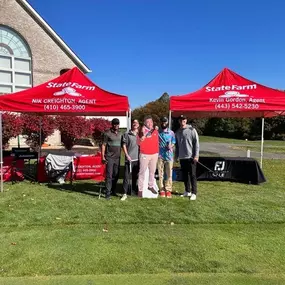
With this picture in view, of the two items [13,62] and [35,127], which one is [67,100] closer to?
[35,127]

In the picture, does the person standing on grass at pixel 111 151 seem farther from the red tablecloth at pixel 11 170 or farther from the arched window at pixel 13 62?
the arched window at pixel 13 62

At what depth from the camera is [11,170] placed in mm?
9641

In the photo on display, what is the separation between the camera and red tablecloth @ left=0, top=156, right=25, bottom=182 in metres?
9.62

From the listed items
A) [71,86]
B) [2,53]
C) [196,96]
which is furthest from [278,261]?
[2,53]

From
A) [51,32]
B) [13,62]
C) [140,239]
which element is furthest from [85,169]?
[51,32]

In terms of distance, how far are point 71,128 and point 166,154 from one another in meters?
13.5

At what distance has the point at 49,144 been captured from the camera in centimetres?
2434

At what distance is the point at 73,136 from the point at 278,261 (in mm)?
17591

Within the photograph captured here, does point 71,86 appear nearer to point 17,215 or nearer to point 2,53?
point 17,215

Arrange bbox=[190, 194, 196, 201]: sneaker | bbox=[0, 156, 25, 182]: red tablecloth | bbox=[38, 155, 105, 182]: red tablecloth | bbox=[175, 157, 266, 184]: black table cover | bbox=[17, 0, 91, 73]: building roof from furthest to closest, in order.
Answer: bbox=[17, 0, 91, 73]: building roof < bbox=[175, 157, 266, 184]: black table cover < bbox=[38, 155, 105, 182]: red tablecloth < bbox=[0, 156, 25, 182]: red tablecloth < bbox=[190, 194, 196, 201]: sneaker

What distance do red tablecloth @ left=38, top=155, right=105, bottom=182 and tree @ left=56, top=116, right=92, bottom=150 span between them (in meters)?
10.6

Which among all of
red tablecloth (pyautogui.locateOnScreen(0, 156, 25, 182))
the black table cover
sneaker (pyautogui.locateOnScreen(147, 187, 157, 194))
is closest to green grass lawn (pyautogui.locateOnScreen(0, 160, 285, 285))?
sneaker (pyautogui.locateOnScreen(147, 187, 157, 194))

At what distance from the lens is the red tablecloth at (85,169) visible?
32.0 feet

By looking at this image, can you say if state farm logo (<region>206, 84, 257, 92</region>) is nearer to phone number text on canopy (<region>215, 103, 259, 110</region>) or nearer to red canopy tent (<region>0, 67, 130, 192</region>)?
phone number text on canopy (<region>215, 103, 259, 110</region>)
